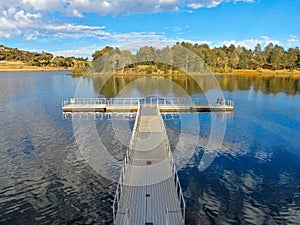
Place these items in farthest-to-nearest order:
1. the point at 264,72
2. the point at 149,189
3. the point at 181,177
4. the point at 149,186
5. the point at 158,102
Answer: the point at 264,72 < the point at 158,102 < the point at 181,177 < the point at 149,186 < the point at 149,189

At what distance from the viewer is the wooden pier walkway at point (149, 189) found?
39.3 feet

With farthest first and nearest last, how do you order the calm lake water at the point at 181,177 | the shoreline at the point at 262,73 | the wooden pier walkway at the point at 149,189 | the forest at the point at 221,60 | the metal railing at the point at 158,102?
the shoreline at the point at 262,73
the forest at the point at 221,60
the metal railing at the point at 158,102
the calm lake water at the point at 181,177
the wooden pier walkway at the point at 149,189

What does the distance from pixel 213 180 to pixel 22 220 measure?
12.0 metres

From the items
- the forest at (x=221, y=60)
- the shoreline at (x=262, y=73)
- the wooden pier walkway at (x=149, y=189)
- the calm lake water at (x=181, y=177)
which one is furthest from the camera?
the shoreline at (x=262, y=73)

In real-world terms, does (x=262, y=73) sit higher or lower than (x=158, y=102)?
higher

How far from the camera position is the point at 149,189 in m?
14.4

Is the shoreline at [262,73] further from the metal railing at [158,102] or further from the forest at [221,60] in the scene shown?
the metal railing at [158,102]

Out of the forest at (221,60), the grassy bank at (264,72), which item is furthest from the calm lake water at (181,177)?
the grassy bank at (264,72)

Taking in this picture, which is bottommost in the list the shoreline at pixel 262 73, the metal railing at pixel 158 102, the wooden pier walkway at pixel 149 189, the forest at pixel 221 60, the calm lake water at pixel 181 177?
the calm lake water at pixel 181 177

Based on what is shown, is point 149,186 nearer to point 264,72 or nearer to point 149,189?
point 149,189

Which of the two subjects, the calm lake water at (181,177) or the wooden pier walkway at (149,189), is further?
the calm lake water at (181,177)

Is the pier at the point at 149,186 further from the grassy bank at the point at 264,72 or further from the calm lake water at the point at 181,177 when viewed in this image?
the grassy bank at the point at 264,72

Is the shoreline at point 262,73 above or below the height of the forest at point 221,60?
below

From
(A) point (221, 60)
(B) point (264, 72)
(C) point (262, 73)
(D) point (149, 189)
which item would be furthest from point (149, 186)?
(A) point (221, 60)
